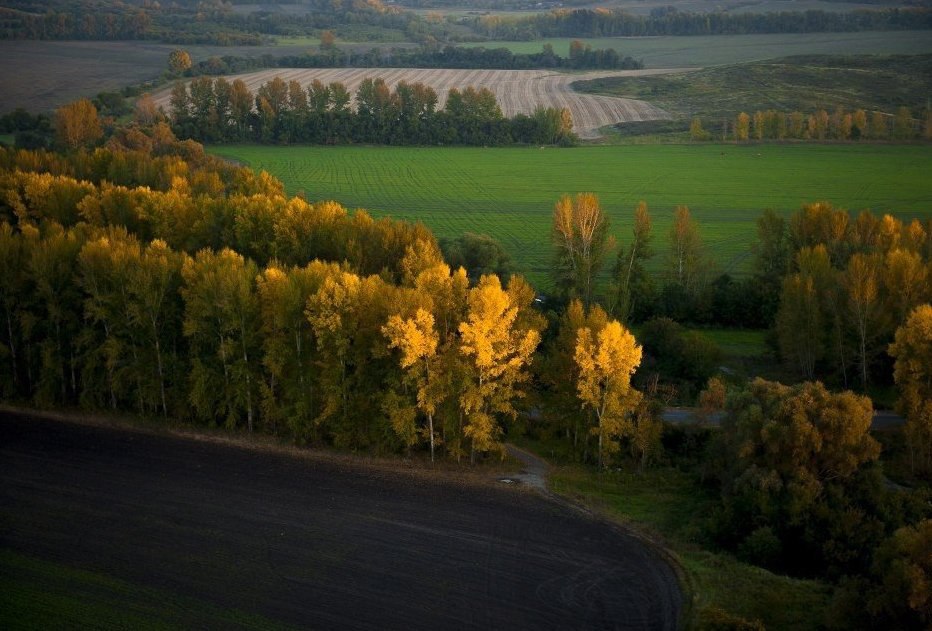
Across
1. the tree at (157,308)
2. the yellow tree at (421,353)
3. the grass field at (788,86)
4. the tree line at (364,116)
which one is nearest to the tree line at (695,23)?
the grass field at (788,86)

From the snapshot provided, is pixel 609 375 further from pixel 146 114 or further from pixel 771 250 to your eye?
pixel 146 114

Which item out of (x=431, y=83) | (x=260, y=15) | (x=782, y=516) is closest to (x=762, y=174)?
(x=431, y=83)

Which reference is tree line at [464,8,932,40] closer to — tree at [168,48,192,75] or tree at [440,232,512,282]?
tree at [168,48,192,75]

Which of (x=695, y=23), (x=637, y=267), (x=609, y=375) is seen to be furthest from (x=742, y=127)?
(x=609, y=375)

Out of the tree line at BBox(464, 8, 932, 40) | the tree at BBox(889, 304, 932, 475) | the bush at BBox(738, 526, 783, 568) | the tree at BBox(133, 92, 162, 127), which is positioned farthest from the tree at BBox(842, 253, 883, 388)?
the tree line at BBox(464, 8, 932, 40)

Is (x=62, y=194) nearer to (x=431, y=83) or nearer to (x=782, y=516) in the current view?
(x=782, y=516)

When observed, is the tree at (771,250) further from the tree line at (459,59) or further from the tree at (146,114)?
the tree line at (459,59)

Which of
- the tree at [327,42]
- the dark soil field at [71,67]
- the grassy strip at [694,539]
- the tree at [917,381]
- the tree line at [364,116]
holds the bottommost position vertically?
the grassy strip at [694,539]

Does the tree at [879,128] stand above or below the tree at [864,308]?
above
